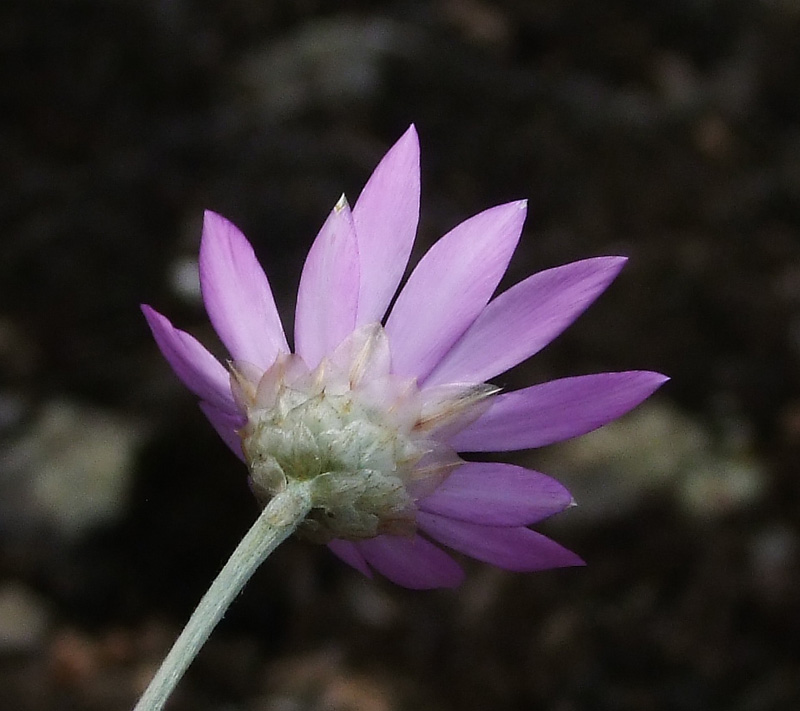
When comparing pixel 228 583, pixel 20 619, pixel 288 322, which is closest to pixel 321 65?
pixel 288 322

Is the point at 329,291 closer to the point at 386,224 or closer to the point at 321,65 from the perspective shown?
the point at 386,224

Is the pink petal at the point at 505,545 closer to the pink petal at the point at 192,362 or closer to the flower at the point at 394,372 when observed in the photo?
the flower at the point at 394,372

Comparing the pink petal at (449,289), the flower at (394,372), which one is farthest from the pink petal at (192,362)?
the pink petal at (449,289)

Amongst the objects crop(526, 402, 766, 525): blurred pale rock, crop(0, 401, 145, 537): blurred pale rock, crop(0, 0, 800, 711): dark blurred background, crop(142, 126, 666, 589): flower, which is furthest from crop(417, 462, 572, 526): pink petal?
crop(526, 402, 766, 525): blurred pale rock

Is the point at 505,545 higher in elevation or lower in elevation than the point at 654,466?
higher

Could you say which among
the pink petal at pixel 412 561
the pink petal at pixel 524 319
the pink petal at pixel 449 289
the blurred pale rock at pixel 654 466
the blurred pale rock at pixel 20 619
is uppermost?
the pink petal at pixel 449 289

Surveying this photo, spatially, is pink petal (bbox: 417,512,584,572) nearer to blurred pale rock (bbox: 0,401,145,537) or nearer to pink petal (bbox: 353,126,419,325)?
pink petal (bbox: 353,126,419,325)
